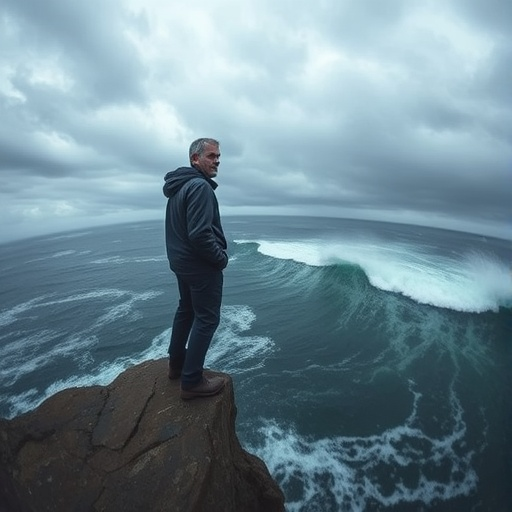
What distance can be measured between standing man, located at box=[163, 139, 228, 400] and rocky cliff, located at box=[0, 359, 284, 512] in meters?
0.54

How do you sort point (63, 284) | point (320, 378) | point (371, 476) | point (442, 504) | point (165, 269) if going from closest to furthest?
point (442, 504), point (371, 476), point (320, 378), point (63, 284), point (165, 269)

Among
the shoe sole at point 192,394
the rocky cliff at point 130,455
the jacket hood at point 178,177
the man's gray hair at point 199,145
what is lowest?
the rocky cliff at point 130,455

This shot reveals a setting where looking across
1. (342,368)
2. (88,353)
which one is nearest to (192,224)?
(342,368)

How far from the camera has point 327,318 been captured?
13.9 meters

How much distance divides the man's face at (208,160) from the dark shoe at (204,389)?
2362mm

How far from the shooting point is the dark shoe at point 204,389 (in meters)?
3.23

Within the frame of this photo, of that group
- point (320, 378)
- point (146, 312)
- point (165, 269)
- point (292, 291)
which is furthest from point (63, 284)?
point (320, 378)

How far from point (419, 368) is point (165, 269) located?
23406mm

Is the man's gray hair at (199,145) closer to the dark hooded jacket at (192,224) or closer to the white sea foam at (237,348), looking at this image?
the dark hooded jacket at (192,224)

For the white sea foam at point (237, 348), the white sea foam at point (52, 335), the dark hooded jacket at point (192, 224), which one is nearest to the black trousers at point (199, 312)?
the dark hooded jacket at point (192, 224)

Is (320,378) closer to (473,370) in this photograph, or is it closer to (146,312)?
(473,370)

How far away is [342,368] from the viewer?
31.9 feet

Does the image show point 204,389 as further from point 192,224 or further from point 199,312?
point 192,224

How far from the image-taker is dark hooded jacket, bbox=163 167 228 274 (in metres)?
2.61
